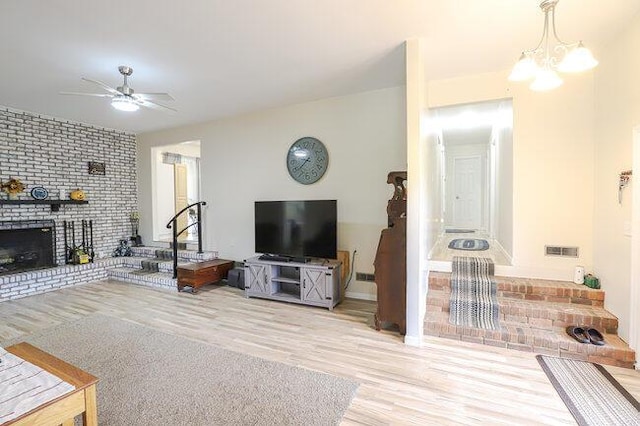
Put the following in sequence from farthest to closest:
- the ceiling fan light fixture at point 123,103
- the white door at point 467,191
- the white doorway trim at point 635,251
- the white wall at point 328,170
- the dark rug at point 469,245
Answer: the white door at point 467,191
the dark rug at point 469,245
the white wall at point 328,170
the ceiling fan light fixture at point 123,103
the white doorway trim at point 635,251

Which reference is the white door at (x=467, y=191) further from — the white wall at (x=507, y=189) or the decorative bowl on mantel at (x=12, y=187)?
the decorative bowl on mantel at (x=12, y=187)

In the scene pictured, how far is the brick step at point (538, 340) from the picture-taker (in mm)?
2367

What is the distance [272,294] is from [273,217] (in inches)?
41.7

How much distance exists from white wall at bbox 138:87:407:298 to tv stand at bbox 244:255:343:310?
0.55m

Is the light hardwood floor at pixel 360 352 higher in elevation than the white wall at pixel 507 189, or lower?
lower

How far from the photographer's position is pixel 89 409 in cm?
146

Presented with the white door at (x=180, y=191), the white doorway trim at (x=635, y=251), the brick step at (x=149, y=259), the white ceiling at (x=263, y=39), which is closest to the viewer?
the white ceiling at (x=263, y=39)

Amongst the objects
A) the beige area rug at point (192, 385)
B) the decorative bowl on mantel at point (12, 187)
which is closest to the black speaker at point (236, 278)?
the beige area rug at point (192, 385)

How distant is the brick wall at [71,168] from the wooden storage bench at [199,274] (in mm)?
2357

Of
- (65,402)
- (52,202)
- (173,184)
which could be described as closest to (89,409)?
(65,402)

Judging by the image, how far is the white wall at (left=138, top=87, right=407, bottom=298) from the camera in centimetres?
389

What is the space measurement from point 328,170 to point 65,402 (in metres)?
3.46

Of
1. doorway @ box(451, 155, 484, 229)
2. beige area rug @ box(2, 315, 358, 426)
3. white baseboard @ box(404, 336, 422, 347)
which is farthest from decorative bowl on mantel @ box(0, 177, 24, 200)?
doorway @ box(451, 155, 484, 229)

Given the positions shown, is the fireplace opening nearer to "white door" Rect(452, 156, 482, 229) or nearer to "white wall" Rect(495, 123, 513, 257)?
"white wall" Rect(495, 123, 513, 257)
